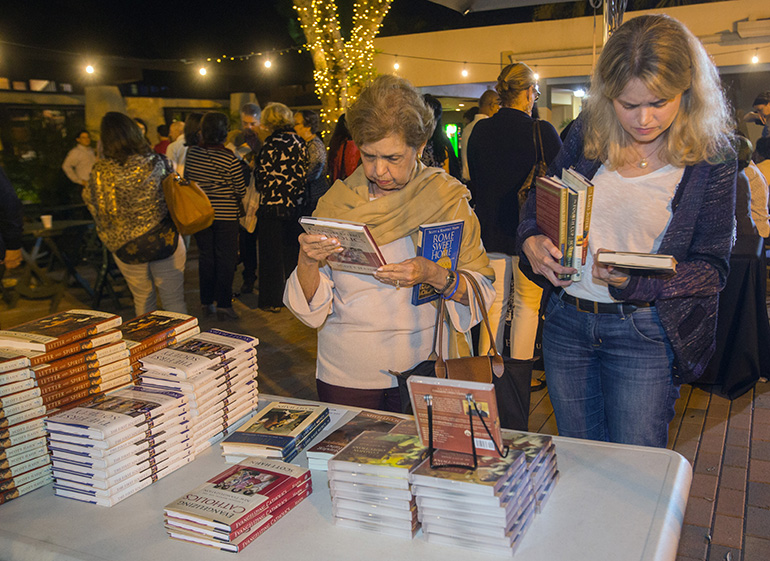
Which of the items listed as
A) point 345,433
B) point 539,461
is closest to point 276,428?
point 345,433

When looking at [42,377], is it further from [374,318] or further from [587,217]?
[587,217]

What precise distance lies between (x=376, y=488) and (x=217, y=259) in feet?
16.4

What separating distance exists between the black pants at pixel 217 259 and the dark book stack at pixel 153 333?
386 centimetres

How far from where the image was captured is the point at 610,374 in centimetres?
182

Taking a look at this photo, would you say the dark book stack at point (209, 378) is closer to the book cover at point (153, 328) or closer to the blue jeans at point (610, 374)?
the book cover at point (153, 328)

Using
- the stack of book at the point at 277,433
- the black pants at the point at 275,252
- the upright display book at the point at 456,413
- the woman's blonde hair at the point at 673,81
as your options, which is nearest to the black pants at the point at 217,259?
the black pants at the point at 275,252

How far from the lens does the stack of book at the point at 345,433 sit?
1593 millimetres

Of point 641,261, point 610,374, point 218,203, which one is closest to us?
point 641,261

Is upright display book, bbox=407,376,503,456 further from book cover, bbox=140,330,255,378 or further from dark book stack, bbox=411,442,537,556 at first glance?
book cover, bbox=140,330,255,378

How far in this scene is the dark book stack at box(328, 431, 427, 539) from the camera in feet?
→ 4.21

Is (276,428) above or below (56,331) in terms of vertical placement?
below

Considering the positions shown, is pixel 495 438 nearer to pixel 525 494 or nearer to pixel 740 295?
pixel 525 494

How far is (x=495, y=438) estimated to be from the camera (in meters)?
1.26

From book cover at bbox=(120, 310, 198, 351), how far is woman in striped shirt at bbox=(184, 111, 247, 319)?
12.0ft
